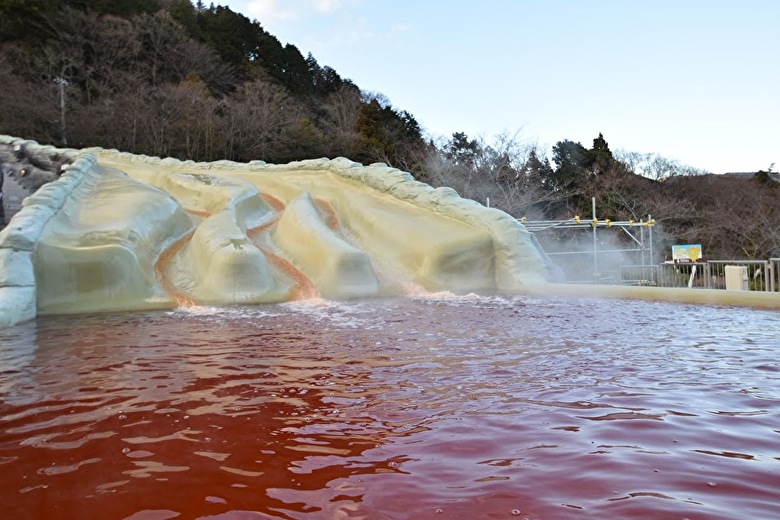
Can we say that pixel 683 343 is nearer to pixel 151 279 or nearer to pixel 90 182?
pixel 151 279

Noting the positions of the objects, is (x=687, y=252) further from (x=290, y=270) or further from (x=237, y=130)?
(x=237, y=130)

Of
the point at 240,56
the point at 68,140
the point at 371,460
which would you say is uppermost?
the point at 240,56

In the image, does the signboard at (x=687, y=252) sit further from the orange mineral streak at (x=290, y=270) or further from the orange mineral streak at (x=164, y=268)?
the orange mineral streak at (x=164, y=268)

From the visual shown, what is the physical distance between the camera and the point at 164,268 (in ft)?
24.1

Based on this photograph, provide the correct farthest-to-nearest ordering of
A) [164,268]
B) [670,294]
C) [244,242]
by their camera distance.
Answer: [164,268] → [244,242] → [670,294]

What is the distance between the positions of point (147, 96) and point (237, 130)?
10.5ft

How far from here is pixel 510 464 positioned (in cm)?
180

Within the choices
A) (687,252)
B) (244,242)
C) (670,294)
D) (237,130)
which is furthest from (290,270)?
(237,130)

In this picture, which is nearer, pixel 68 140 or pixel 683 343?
pixel 683 343

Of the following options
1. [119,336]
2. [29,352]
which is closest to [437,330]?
[119,336]

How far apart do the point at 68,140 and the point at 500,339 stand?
18914 millimetres

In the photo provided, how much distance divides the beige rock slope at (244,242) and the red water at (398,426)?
2076mm

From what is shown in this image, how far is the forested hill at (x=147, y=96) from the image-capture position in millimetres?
18375

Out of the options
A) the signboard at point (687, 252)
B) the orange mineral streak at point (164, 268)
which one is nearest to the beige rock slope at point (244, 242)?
the orange mineral streak at point (164, 268)
